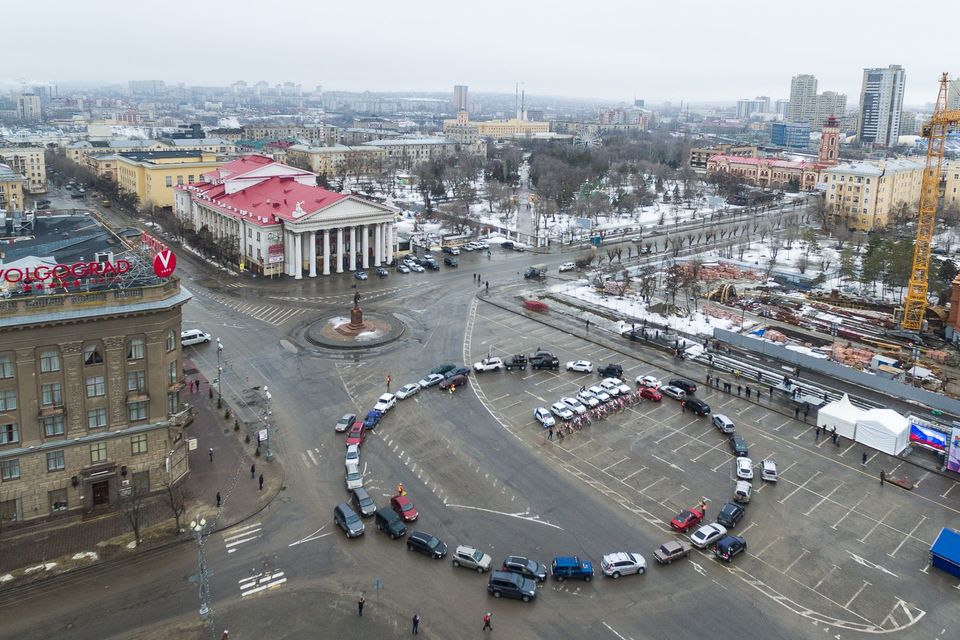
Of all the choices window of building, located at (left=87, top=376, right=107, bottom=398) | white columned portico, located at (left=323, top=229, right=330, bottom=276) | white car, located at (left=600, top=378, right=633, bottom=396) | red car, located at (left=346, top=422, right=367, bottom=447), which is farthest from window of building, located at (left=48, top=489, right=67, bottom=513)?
white columned portico, located at (left=323, top=229, right=330, bottom=276)

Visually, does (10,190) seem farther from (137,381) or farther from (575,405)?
(575,405)

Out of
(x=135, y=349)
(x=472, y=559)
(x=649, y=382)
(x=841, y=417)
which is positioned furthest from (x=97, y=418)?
(x=841, y=417)

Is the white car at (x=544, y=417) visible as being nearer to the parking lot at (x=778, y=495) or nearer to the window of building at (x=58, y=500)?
the parking lot at (x=778, y=495)

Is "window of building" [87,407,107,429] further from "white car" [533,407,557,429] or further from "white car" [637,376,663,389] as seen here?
"white car" [637,376,663,389]

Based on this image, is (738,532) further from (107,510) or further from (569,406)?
(107,510)

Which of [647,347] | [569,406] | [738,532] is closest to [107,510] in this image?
[569,406]

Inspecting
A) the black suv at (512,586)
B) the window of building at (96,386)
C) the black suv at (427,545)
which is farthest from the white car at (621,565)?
the window of building at (96,386)

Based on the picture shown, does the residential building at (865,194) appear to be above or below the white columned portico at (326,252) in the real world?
above

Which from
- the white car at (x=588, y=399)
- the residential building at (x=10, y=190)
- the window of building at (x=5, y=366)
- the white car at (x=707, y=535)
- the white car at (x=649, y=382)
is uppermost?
the residential building at (x=10, y=190)

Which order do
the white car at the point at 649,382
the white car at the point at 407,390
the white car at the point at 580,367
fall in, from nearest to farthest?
1. the white car at the point at 407,390
2. the white car at the point at 649,382
3. the white car at the point at 580,367
